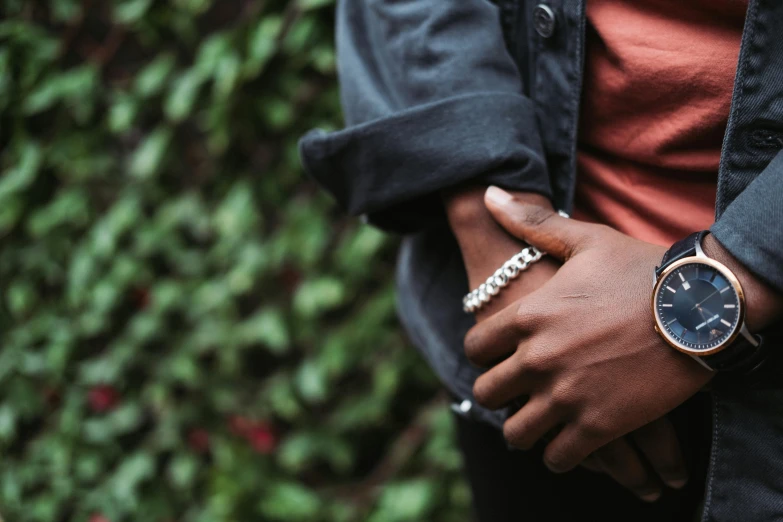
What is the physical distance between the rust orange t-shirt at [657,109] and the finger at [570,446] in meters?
0.24

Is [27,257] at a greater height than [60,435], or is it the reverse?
[27,257]

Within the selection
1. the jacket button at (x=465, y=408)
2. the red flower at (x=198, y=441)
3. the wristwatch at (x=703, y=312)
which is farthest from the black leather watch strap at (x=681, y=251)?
the red flower at (x=198, y=441)

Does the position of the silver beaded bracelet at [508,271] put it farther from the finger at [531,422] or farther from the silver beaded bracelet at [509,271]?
the finger at [531,422]

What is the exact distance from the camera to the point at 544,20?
773 mm

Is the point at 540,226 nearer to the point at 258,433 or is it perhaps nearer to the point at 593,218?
the point at 593,218

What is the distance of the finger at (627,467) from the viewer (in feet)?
2.45

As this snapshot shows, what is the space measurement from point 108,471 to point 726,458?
1939 millimetres

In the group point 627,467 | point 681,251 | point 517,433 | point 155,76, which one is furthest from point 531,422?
point 155,76

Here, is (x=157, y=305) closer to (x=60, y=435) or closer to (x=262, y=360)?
(x=262, y=360)

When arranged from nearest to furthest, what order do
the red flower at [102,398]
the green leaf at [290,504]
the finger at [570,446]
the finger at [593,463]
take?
the finger at [570,446] < the finger at [593,463] < the green leaf at [290,504] < the red flower at [102,398]

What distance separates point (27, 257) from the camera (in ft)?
6.68

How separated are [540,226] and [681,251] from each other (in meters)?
0.15

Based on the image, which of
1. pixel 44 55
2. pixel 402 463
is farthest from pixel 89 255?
pixel 402 463

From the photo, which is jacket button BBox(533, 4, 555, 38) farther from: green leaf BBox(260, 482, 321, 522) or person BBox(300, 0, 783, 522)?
green leaf BBox(260, 482, 321, 522)
